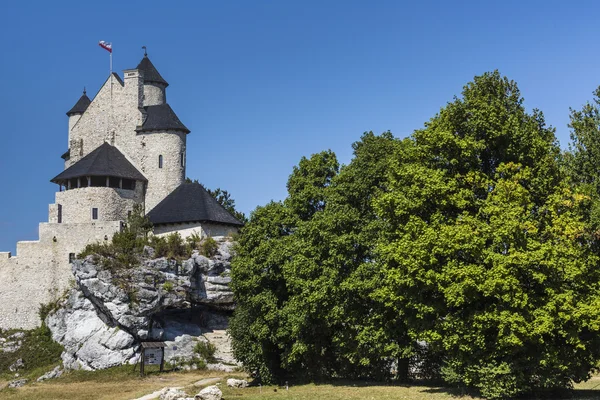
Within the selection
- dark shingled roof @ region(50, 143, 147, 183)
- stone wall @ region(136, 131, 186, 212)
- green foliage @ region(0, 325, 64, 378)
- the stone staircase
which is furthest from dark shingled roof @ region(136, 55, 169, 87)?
the stone staircase

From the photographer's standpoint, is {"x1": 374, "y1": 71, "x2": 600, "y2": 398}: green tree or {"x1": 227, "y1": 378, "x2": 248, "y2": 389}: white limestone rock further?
{"x1": 227, "y1": 378, "x2": 248, "y2": 389}: white limestone rock

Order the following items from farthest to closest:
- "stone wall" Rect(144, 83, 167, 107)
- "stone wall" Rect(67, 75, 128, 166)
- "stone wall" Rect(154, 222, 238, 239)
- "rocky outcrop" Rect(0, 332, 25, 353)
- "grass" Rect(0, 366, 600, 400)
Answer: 1. "stone wall" Rect(144, 83, 167, 107)
2. "stone wall" Rect(67, 75, 128, 166)
3. "stone wall" Rect(154, 222, 238, 239)
4. "rocky outcrop" Rect(0, 332, 25, 353)
5. "grass" Rect(0, 366, 600, 400)

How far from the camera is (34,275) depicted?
54.4 meters

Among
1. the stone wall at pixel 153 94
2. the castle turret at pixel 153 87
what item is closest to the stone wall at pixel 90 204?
the stone wall at pixel 153 94

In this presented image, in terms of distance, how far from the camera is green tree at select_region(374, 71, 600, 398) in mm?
26547

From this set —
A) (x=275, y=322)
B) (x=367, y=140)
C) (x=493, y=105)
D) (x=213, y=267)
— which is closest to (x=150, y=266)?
(x=213, y=267)

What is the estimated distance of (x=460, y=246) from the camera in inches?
1069

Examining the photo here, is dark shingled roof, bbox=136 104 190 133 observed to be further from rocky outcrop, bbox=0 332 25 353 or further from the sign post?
the sign post

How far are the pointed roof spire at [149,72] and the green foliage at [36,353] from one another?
22.9 m

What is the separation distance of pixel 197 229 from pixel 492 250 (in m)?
30.8

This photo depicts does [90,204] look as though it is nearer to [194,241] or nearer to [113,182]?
[113,182]

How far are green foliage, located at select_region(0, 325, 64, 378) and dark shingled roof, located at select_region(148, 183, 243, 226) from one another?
11.0 metres

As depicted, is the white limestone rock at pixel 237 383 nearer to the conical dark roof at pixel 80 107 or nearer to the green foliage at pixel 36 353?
the green foliage at pixel 36 353

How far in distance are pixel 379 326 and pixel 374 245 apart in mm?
3601
